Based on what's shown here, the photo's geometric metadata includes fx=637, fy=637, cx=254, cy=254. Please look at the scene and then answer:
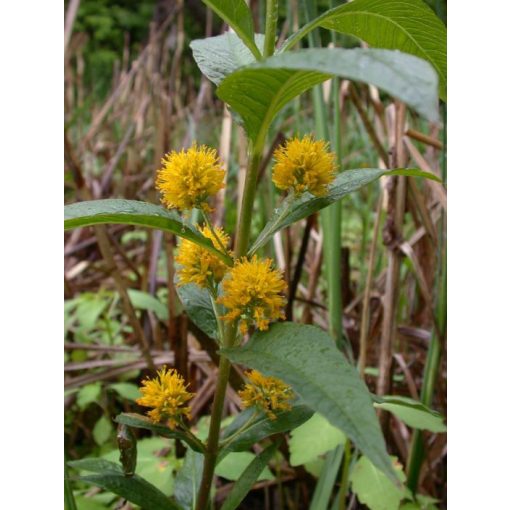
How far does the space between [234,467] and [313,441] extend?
0.10 metres

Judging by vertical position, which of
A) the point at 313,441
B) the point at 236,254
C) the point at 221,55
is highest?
the point at 221,55

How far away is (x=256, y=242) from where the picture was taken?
18.8 inches

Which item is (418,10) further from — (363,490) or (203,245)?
(363,490)

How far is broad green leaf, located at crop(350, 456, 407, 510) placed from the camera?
685mm

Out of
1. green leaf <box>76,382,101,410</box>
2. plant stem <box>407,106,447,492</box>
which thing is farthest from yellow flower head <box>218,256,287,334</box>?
green leaf <box>76,382,101,410</box>

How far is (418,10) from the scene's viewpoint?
0.45 meters

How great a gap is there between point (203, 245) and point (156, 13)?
236 cm

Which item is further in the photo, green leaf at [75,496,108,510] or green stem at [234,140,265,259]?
green leaf at [75,496,108,510]

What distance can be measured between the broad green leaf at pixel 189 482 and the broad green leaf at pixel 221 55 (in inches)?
13.7

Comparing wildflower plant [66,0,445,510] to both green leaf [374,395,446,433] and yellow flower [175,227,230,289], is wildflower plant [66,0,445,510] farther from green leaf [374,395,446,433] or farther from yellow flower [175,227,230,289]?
green leaf [374,395,446,433]

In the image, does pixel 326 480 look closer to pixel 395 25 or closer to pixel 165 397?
pixel 165 397

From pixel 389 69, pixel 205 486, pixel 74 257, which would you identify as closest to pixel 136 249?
pixel 74 257

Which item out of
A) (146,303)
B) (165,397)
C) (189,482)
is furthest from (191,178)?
(146,303)

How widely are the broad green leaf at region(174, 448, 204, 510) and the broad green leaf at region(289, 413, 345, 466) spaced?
0.43 ft
